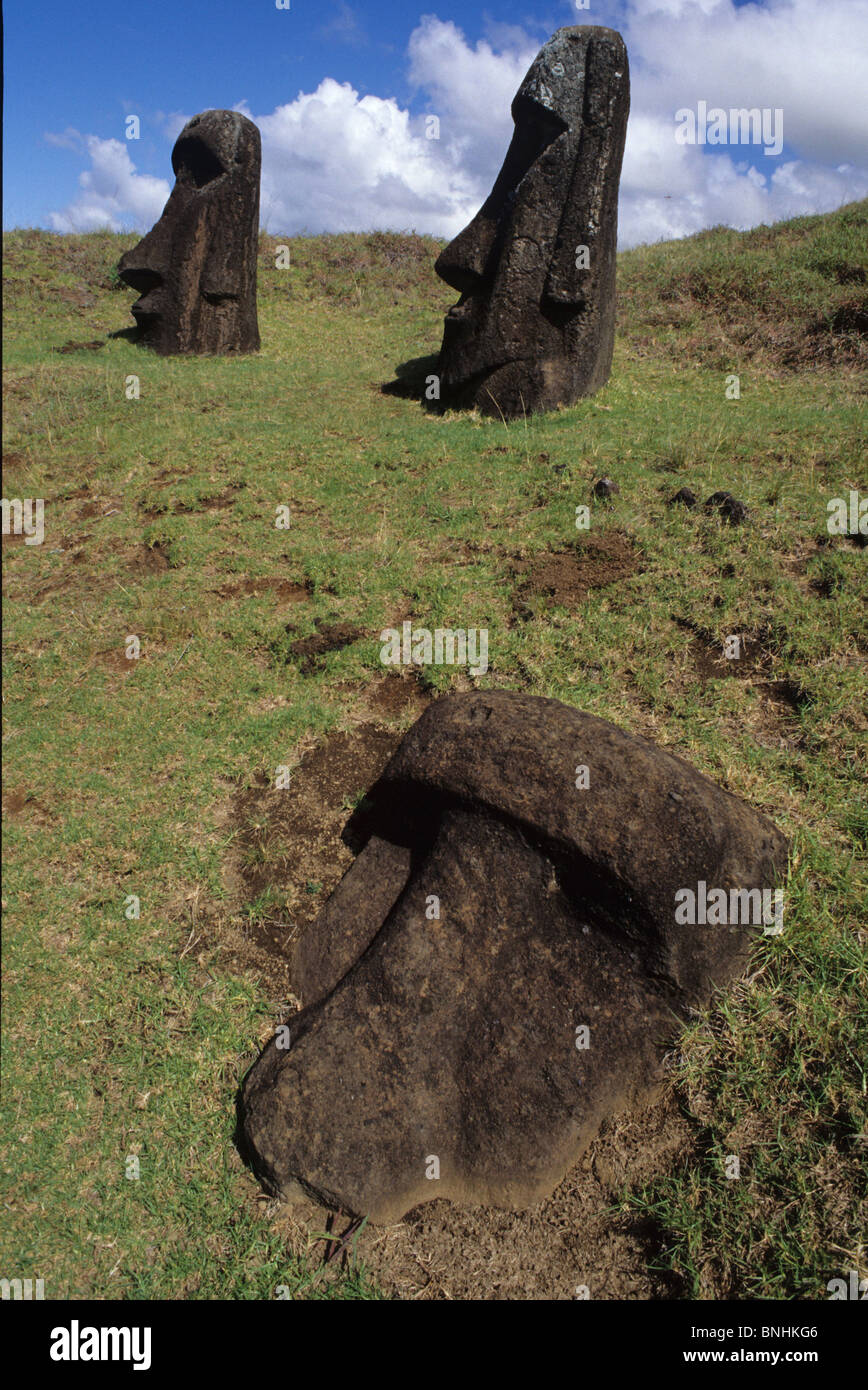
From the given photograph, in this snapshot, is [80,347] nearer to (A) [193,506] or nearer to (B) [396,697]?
(A) [193,506]

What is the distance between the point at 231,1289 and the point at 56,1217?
2.48ft

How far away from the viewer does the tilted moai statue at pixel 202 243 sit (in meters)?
11.4

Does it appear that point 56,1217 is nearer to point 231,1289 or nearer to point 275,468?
point 231,1289

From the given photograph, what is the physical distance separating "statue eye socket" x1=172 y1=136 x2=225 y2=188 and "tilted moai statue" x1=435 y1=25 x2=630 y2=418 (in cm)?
470

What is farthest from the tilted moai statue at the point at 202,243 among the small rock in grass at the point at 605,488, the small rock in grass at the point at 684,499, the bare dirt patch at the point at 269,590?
the small rock in grass at the point at 684,499

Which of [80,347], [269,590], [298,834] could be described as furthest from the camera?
[80,347]

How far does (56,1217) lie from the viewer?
2943 millimetres

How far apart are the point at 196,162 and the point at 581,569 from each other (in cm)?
1010

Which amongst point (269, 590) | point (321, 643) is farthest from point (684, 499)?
point (269, 590)

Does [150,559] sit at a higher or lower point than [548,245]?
lower

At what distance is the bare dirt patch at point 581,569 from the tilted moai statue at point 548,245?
3611 millimetres

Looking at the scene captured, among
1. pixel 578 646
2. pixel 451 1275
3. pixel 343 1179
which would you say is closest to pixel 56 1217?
pixel 343 1179

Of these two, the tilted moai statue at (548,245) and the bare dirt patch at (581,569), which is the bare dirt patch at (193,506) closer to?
the bare dirt patch at (581,569)

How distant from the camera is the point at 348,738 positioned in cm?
475
